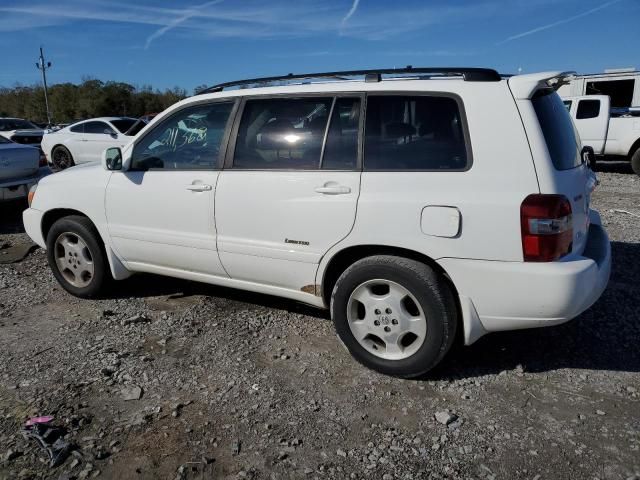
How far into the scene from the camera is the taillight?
2.70 m

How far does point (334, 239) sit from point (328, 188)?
0.32 metres

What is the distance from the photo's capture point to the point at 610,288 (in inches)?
181

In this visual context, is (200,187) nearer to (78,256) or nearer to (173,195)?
(173,195)

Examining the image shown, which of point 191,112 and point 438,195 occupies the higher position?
point 191,112

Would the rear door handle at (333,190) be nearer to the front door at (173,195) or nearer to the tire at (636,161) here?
the front door at (173,195)

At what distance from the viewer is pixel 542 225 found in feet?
8.84

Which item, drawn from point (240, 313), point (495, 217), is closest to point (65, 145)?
point (240, 313)

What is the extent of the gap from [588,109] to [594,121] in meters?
0.48

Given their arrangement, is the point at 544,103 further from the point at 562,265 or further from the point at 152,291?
the point at 152,291

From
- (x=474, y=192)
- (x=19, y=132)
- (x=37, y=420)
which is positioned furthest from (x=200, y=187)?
(x=19, y=132)

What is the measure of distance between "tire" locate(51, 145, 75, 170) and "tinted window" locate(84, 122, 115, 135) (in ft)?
2.85

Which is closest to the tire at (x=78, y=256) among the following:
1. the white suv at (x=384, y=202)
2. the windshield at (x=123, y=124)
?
the white suv at (x=384, y=202)

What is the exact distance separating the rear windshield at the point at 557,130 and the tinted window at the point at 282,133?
128 centimetres

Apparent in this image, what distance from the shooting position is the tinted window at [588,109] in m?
13.4
